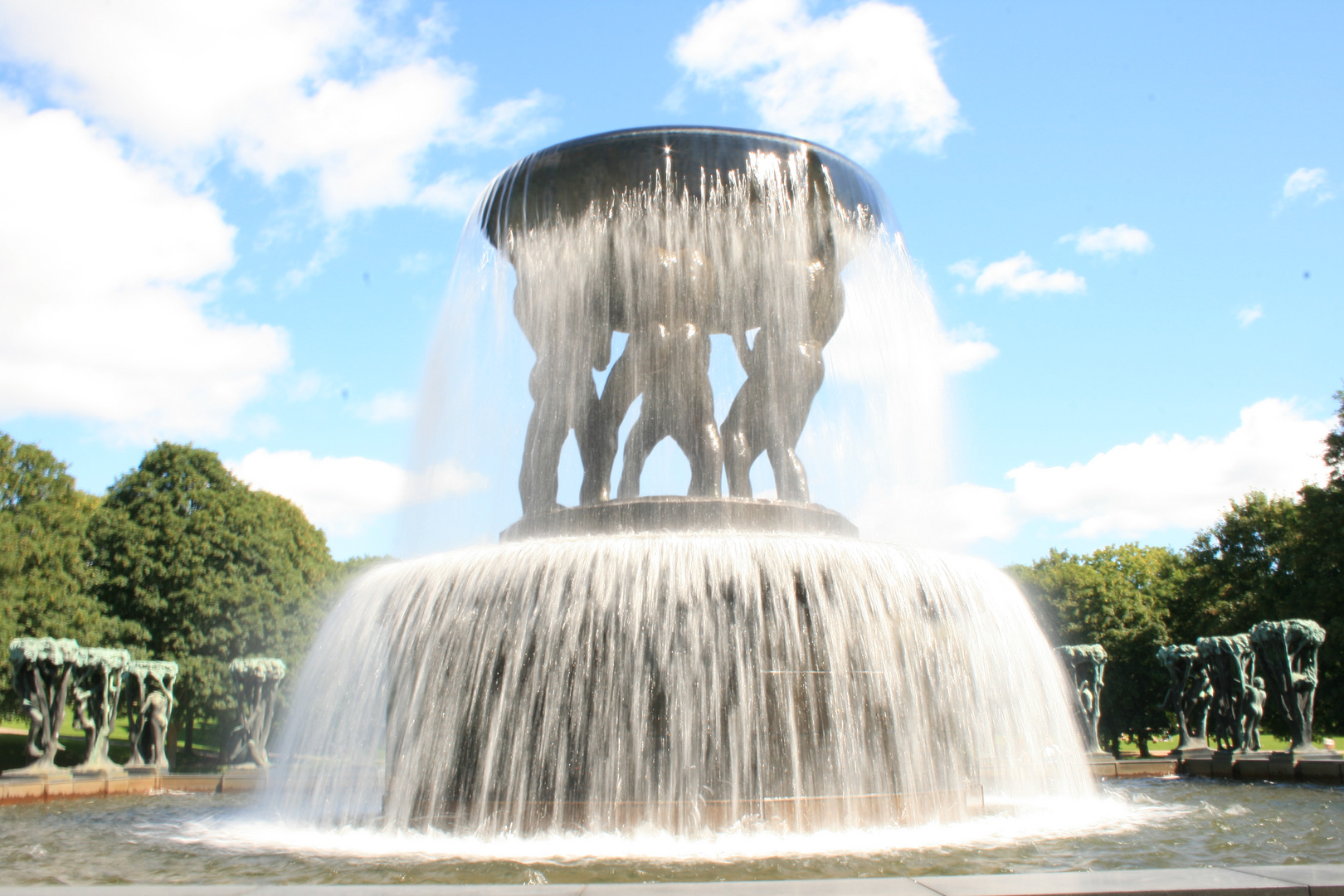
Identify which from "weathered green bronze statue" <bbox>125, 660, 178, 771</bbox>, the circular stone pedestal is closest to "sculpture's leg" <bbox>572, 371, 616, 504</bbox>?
the circular stone pedestal

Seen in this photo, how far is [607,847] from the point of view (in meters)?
7.67

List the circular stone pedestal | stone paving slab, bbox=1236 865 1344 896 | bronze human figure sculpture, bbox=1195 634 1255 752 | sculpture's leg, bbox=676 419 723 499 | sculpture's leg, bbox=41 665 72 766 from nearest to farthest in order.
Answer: stone paving slab, bbox=1236 865 1344 896 → the circular stone pedestal → sculpture's leg, bbox=676 419 723 499 → sculpture's leg, bbox=41 665 72 766 → bronze human figure sculpture, bbox=1195 634 1255 752

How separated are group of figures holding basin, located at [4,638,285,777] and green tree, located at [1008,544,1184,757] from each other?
31.4 m

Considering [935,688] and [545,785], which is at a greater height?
[935,688]

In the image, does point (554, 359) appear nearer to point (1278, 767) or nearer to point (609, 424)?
point (609, 424)

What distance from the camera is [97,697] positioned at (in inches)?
734

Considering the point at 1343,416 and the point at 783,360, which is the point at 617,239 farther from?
the point at 1343,416

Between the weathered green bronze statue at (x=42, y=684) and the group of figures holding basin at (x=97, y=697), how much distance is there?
0.5 inches

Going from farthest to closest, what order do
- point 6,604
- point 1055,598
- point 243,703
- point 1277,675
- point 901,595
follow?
point 1055,598, point 6,604, point 243,703, point 1277,675, point 901,595

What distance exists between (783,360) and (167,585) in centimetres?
2819

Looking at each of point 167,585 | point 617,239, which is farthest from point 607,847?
point 167,585

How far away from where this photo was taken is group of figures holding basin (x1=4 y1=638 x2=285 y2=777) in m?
16.2

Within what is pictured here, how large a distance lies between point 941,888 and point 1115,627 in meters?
42.7

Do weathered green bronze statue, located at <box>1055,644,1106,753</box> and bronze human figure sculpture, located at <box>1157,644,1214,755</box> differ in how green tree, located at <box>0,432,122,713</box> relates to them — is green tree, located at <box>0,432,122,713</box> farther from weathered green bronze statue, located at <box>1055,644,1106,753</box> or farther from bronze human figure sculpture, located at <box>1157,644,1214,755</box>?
bronze human figure sculpture, located at <box>1157,644,1214,755</box>
